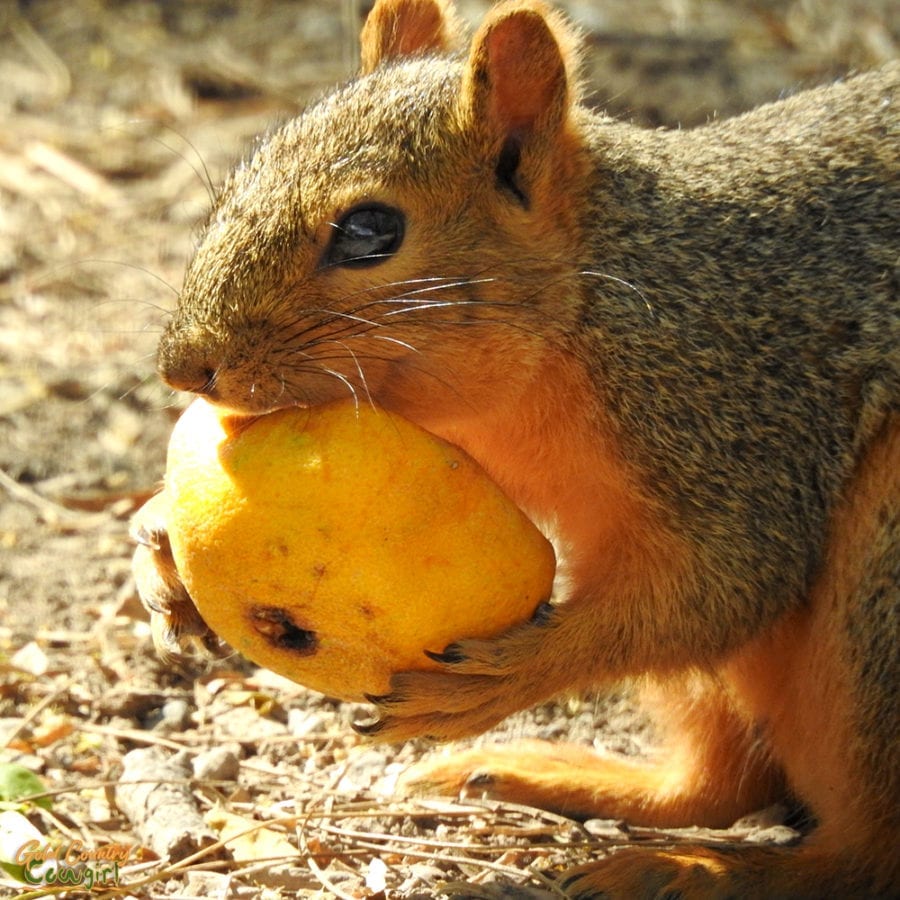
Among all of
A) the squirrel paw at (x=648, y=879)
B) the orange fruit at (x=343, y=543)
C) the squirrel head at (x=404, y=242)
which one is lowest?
the squirrel paw at (x=648, y=879)

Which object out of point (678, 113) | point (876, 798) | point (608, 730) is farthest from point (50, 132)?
point (876, 798)

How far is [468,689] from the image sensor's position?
10.0 feet

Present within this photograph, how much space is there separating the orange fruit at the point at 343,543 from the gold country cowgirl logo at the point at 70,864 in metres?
0.65

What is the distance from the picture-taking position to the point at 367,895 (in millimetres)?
3264

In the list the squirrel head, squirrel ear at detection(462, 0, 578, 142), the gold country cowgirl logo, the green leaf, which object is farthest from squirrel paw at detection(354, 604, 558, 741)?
squirrel ear at detection(462, 0, 578, 142)

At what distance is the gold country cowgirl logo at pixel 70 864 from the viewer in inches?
122

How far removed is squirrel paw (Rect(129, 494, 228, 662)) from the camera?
334cm

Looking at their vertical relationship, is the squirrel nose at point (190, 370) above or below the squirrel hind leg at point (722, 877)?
above

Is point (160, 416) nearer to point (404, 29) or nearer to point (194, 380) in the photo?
point (404, 29)

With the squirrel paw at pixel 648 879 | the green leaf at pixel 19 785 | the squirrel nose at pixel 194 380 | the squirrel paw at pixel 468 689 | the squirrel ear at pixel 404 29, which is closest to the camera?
the squirrel nose at pixel 194 380

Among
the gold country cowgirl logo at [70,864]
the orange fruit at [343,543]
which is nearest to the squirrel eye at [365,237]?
the orange fruit at [343,543]

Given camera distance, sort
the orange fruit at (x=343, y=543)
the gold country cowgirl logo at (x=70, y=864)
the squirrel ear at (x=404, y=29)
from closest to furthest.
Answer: the orange fruit at (x=343, y=543), the gold country cowgirl logo at (x=70, y=864), the squirrel ear at (x=404, y=29)

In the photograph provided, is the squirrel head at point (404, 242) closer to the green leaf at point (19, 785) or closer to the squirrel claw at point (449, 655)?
the squirrel claw at point (449, 655)

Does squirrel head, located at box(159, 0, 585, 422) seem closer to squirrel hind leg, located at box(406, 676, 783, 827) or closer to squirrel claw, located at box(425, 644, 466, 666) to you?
squirrel claw, located at box(425, 644, 466, 666)
